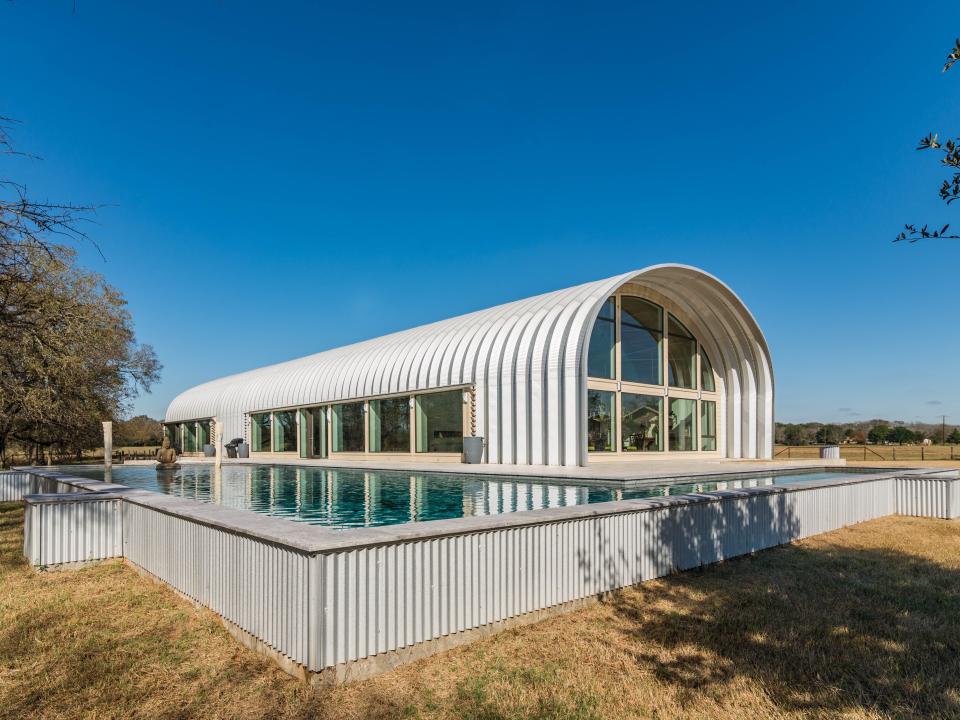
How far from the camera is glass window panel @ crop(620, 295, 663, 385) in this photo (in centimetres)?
1927

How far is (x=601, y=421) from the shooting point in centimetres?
1777

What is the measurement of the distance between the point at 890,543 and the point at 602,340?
1090 cm

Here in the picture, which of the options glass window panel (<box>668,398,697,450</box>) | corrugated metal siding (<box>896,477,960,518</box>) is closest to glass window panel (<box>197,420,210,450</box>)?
glass window panel (<box>668,398,697,450</box>)

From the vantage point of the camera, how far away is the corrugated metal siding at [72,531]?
6477 millimetres

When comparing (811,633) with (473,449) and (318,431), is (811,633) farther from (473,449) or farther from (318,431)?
Result: (318,431)

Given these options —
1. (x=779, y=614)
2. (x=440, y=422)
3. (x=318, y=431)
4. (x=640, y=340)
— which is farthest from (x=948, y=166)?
(x=318, y=431)

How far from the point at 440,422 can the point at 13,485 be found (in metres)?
10.6

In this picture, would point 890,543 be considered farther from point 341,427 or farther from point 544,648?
point 341,427

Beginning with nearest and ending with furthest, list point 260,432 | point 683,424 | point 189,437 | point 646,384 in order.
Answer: point 646,384
point 683,424
point 260,432
point 189,437

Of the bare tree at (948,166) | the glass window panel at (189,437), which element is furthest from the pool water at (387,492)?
the glass window panel at (189,437)

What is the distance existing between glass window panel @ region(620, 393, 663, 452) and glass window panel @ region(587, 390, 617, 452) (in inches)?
20.6

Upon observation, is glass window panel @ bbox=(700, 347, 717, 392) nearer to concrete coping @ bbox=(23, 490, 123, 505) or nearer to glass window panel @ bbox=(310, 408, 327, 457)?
glass window panel @ bbox=(310, 408, 327, 457)

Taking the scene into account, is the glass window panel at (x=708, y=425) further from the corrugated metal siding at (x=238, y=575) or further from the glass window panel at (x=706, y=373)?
the corrugated metal siding at (x=238, y=575)

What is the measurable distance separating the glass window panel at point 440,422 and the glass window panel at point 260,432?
1116 centimetres
